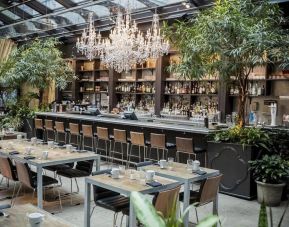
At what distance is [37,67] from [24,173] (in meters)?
6.62

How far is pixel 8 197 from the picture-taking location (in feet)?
19.0

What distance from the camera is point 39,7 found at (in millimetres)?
11938

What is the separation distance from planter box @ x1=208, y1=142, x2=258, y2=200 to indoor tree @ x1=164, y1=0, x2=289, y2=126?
0.58 metres

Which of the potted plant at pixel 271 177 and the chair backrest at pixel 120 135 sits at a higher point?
the chair backrest at pixel 120 135

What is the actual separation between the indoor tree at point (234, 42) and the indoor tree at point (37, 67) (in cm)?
578

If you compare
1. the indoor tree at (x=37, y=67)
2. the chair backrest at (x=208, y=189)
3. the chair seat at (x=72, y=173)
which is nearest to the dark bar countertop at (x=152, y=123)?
the indoor tree at (x=37, y=67)

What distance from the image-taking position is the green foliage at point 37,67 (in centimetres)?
1075

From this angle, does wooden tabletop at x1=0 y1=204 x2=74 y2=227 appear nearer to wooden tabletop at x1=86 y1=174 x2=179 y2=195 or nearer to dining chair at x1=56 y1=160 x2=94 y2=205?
wooden tabletop at x1=86 y1=174 x2=179 y2=195

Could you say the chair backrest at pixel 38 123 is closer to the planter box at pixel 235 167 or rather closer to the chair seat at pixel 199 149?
the chair seat at pixel 199 149

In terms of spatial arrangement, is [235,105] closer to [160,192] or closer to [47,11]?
[160,192]

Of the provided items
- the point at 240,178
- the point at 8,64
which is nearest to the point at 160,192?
the point at 240,178

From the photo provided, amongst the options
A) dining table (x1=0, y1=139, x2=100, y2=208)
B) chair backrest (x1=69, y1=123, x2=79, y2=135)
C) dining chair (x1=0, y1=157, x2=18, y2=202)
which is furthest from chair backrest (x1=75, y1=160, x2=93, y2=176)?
chair backrest (x1=69, y1=123, x2=79, y2=135)

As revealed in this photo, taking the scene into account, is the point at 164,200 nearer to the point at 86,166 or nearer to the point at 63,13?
the point at 86,166

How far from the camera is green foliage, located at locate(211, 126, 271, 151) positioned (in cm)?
593
